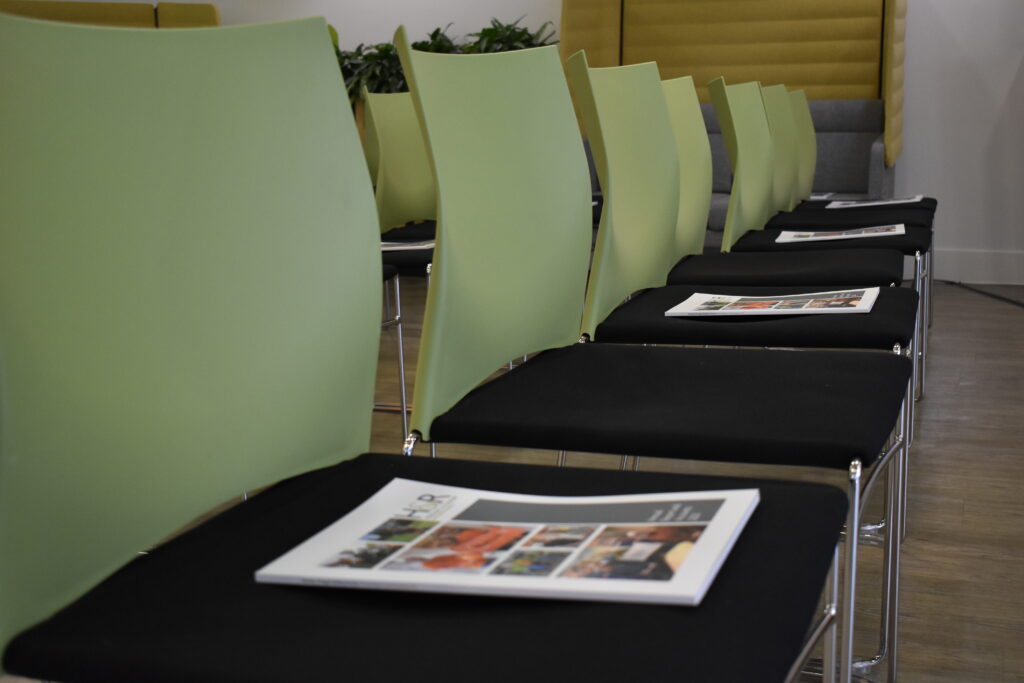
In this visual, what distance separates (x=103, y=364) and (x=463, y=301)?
0.55 meters

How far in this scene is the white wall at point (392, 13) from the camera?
650 centimetres

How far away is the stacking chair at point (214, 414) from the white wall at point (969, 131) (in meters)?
5.17

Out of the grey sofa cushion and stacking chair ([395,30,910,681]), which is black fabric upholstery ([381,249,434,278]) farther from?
the grey sofa cushion

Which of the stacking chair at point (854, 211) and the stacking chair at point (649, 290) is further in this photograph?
the stacking chair at point (854, 211)

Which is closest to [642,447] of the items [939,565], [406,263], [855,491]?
[855,491]

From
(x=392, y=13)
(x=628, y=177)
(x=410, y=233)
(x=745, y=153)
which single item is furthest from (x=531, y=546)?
(x=392, y=13)

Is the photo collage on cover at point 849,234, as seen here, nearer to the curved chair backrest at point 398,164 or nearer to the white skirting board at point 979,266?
the curved chair backrest at point 398,164

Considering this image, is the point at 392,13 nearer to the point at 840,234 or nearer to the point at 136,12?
the point at 136,12

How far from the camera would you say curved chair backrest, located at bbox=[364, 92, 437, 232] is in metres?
3.67

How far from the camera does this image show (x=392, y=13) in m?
6.86

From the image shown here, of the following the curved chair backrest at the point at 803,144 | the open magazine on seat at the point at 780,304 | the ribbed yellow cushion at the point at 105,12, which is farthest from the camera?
the ribbed yellow cushion at the point at 105,12

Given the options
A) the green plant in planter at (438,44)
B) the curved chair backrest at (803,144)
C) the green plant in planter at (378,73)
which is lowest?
the curved chair backrest at (803,144)

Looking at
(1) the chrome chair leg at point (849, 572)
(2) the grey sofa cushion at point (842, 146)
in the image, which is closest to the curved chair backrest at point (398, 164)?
(2) the grey sofa cushion at point (842, 146)

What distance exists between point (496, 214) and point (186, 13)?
6223 mm
